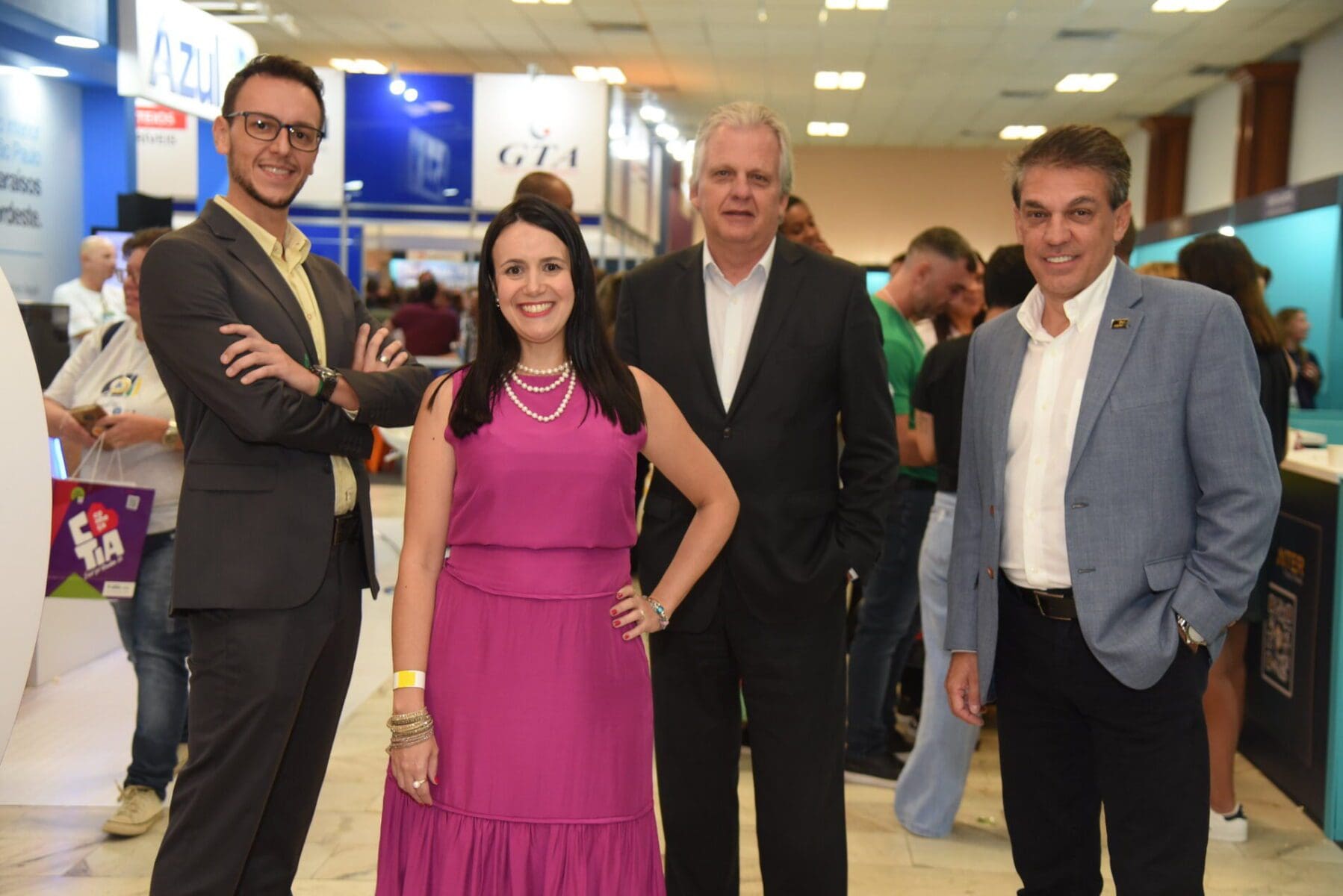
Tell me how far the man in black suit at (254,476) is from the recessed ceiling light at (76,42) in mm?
4652

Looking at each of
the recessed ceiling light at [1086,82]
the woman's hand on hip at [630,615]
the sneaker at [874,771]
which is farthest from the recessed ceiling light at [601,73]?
the woman's hand on hip at [630,615]

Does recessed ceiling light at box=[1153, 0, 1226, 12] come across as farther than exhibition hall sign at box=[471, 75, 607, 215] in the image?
No

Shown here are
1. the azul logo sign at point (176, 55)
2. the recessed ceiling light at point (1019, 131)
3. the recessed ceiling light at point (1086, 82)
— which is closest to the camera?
the azul logo sign at point (176, 55)

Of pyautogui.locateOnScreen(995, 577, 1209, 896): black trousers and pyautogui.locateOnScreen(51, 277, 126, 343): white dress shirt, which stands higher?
pyautogui.locateOnScreen(51, 277, 126, 343): white dress shirt

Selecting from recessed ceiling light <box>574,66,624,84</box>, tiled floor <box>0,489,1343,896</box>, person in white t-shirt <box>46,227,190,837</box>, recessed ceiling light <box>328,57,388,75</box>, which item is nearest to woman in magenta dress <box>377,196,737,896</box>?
tiled floor <box>0,489,1343,896</box>

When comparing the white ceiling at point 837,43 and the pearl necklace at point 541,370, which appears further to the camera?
the white ceiling at point 837,43

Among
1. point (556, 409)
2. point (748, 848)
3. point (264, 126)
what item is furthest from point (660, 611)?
point (748, 848)

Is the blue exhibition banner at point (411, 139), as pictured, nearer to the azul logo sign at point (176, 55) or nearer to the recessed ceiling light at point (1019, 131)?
the azul logo sign at point (176, 55)

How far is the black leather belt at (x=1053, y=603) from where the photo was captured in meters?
2.13

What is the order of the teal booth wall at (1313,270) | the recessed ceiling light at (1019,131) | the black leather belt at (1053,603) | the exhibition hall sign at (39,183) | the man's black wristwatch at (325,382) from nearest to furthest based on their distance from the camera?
the black leather belt at (1053,603) < the man's black wristwatch at (325,382) < the exhibition hall sign at (39,183) < the teal booth wall at (1313,270) < the recessed ceiling light at (1019,131)

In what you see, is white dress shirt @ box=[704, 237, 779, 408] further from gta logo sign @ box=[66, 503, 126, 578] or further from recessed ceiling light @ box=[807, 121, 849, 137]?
recessed ceiling light @ box=[807, 121, 849, 137]

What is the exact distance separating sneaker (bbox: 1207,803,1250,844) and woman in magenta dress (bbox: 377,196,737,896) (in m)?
2.38

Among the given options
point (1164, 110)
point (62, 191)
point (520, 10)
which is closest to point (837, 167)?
point (1164, 110)

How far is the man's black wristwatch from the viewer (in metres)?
2.24
